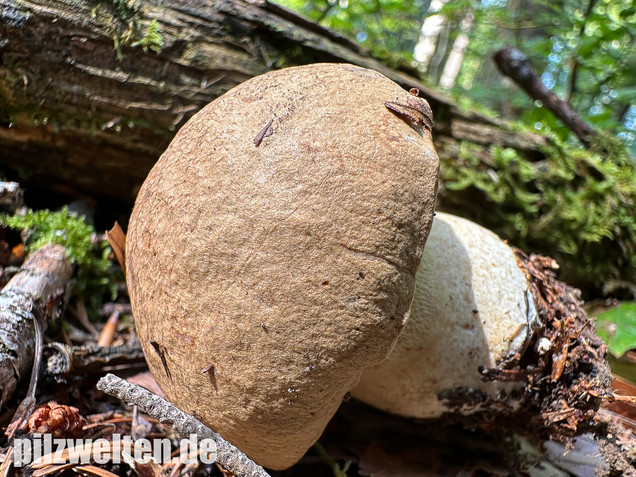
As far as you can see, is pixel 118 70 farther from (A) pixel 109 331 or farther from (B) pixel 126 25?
(A) pixel 109 331

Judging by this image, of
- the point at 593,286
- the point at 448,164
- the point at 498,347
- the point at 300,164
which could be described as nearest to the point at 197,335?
the point at 300,164

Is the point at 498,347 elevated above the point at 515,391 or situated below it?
above

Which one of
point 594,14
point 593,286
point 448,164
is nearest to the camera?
point 448,164

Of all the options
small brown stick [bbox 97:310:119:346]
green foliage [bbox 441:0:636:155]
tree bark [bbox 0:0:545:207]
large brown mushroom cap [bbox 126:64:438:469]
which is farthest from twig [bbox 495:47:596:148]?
small brown stick [bbox 97:310:119:346]

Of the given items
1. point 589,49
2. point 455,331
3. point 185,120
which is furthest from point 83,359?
point 589,49

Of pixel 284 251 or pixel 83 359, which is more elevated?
pixel 284 251

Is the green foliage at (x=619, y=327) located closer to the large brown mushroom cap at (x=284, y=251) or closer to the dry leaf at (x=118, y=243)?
the large brown mushroom cap at (x=284, y=251)

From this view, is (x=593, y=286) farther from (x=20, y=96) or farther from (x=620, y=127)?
(x=20, y=96)

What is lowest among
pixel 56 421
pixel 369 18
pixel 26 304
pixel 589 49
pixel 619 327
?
pixel 56 421

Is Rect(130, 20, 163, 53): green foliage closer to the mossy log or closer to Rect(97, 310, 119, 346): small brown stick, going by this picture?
the mossy log
